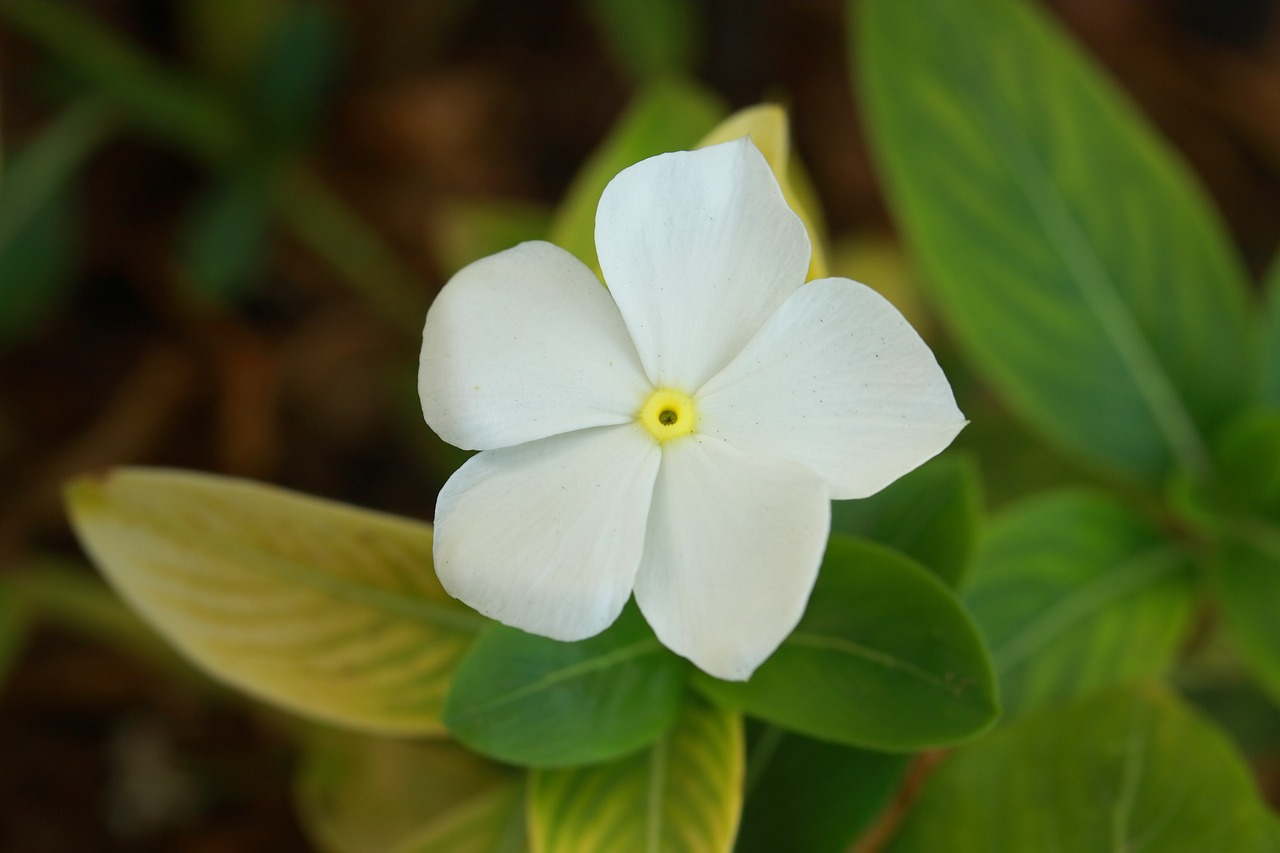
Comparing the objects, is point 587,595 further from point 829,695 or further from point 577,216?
point 577,216

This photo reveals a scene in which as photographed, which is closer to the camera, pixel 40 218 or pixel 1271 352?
pixel 1271 352

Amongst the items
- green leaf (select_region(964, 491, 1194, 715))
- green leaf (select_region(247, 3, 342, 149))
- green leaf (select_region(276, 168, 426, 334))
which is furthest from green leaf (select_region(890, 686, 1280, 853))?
green leaf (select_region(247, 3, 342, 149))

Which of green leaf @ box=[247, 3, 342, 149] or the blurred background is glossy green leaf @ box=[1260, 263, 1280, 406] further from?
green leaf @ box=[247, 3, 342, 149]

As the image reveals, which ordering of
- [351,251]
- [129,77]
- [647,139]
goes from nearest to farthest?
[647,139]
[129,77]
[351,251]

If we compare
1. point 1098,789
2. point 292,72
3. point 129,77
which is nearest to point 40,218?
point 129,77

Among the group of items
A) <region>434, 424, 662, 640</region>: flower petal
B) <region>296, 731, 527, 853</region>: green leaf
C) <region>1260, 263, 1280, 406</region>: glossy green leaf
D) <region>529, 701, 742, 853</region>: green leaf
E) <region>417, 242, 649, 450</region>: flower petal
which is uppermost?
<region>417, 242, 649, 450</region>: flower petal

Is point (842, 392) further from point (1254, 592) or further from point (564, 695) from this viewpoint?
point (1254, 592)

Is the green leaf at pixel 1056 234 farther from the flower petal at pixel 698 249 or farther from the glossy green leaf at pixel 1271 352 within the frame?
the flower petal at pixel 698 249
